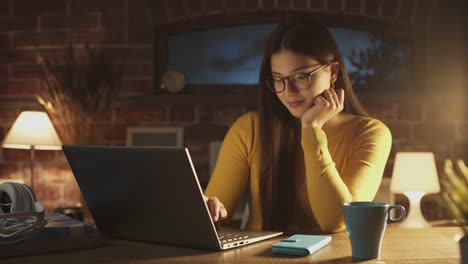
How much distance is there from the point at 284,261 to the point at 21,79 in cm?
276

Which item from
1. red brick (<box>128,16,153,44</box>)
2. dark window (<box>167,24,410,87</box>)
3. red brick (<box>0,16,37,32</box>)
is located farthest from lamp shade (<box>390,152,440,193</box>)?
red brick (<box>0,16,37,32</box>)

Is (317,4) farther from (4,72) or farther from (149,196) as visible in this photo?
(149,196)

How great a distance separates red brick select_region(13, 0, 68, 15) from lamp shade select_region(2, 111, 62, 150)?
0.66 meters

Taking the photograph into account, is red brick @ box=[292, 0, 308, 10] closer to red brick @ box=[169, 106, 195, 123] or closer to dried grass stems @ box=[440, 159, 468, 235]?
red brick @ box=[169, 106, 195, 123]

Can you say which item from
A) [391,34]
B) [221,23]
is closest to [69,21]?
[221,23]

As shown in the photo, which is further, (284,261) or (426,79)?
(426,79)

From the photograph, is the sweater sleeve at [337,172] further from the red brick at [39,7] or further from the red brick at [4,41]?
the red brick at [4,41]

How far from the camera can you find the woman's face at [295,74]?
1617 mm

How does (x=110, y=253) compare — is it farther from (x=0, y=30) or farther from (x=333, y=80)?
(x=0, y=30)

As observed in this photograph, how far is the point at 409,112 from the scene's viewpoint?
327 centimetres

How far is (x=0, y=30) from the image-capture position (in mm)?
3449

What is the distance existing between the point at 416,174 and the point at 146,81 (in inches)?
59.8

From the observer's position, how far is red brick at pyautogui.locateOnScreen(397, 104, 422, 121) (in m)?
3.27

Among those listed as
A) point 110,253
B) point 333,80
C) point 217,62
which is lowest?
point 110,253
